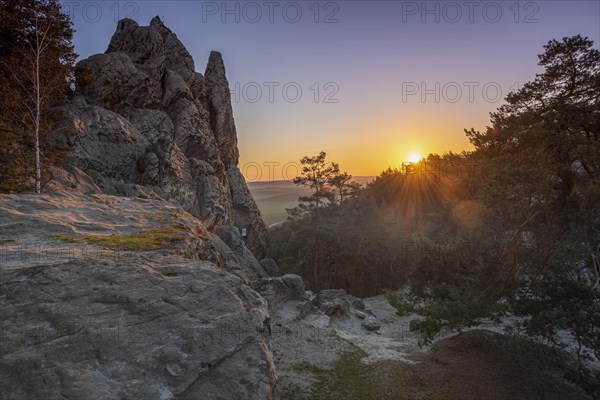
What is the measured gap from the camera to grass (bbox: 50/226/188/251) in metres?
8.61

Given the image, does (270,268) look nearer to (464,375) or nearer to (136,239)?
(464,375)

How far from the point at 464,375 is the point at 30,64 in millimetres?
26095

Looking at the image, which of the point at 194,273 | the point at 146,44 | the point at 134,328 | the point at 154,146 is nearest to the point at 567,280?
the point at 194,273

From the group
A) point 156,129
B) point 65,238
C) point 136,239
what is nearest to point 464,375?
point 136,239

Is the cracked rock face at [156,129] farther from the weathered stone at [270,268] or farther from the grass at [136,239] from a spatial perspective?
the grass at [136,239]

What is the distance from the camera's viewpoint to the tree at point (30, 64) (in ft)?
55.6

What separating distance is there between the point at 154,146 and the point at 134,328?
24977mm

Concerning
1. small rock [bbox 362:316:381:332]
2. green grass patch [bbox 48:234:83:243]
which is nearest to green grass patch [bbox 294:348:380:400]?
small rock [bbox 362:316:381:332]

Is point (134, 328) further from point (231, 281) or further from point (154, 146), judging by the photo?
point (154, 146)

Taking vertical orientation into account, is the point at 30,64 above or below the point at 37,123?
above

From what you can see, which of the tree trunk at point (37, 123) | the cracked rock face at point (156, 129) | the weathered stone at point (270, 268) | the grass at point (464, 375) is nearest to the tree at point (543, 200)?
the grass at point (464, 375)

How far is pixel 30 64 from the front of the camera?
1789 cm

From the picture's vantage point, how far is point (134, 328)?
611 cm

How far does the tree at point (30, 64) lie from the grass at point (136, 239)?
10058 millimetres
